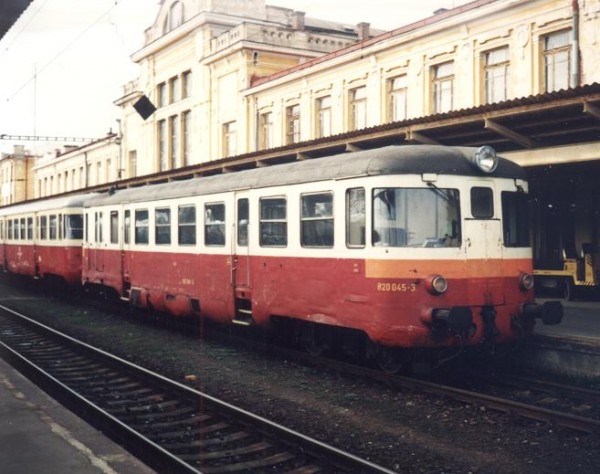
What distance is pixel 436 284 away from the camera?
9164mm

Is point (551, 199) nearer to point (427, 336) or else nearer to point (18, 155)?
point (427, 336)

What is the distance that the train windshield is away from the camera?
9345 millimetres

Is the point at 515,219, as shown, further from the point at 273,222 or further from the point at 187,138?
the point at 187,138

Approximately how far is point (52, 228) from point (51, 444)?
17.3 meters

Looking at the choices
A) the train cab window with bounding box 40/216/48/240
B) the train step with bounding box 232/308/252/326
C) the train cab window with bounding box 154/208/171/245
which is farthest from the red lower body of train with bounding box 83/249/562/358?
the train cab window with bounding box 40/216/48/240

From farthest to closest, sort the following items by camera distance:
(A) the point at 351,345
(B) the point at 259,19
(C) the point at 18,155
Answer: (C) the point at 18,155 → (B) the point at 259,19 → (A) the point at 351,345

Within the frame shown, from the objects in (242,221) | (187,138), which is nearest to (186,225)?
(242,221)

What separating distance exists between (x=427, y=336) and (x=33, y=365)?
222 inches

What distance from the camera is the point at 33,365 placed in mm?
→ 10945

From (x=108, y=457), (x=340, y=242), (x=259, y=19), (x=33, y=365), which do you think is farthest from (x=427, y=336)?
(x=259, y=19)

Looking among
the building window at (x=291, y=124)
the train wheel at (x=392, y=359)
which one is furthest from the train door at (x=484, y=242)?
the building window at (x=291, y=124)

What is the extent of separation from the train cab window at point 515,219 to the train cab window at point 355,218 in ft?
6.43

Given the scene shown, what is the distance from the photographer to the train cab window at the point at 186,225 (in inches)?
539

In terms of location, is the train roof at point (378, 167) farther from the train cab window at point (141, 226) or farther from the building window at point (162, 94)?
the building window at point (162, 94)
